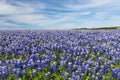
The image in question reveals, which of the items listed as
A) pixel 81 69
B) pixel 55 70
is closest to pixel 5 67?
pixel 55 70

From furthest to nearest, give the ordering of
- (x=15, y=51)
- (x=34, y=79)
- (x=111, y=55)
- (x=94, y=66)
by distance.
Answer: (x=15, y=51) → (x=111, y=55) → (x=94, y=66) → (x=34, y=79)

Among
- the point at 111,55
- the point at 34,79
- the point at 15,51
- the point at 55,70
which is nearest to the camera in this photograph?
the point at 34,79

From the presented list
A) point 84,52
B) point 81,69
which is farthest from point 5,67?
point 84,52

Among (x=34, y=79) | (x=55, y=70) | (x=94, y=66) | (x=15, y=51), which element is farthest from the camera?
(x=15, y=51)

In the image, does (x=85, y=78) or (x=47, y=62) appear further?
(x=47, y=62)

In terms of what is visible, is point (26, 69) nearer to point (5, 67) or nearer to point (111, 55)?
point (5, 67)

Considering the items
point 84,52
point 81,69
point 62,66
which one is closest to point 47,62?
point 62,66

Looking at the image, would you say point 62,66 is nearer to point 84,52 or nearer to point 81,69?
point 81,69

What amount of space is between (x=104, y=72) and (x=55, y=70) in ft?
5.10

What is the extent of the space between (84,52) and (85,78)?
3.53 m

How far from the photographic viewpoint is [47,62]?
10930mm

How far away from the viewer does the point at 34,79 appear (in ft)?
30.6

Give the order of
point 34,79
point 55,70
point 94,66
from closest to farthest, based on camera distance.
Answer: point 34,79, point 55,70, point 94,66

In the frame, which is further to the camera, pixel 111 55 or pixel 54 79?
pixel 111 55
